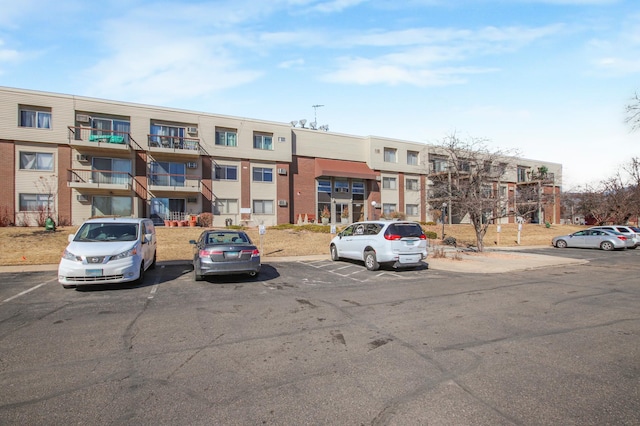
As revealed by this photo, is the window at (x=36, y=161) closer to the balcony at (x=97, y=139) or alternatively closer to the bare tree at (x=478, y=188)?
the balcony at (x=97, y=139)

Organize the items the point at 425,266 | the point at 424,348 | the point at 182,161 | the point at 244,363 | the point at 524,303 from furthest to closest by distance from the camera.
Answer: the point at 182,161 < the point at 425,266 < the point at 524,303 < the point at 424,348 < the point at 244,363

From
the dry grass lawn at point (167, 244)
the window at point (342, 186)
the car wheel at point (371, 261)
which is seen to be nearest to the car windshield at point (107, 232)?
the dry grass lawn at point (167, 244)

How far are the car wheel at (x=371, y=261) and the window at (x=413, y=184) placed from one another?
2836cm

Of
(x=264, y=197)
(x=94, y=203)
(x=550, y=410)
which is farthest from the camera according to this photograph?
(x=264, y=197)

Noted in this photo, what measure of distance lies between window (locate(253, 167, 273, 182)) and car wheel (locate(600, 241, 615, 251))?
24204mm

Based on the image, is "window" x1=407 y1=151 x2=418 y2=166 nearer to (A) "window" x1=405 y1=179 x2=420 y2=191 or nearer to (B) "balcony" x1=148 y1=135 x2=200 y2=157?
(A) "window" x1=405 y1=179 x2=420 y2=191

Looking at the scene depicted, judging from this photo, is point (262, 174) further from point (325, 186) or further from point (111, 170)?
point (111, 170)

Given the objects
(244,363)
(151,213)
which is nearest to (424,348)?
(244,363)

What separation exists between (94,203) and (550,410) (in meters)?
29.9

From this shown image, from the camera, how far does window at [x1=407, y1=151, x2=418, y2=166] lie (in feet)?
133

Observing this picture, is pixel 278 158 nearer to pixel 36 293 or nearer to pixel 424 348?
pixel 36 293

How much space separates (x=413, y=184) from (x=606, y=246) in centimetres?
1966

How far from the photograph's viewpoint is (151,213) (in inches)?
1109

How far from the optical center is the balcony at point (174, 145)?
27508 mm
